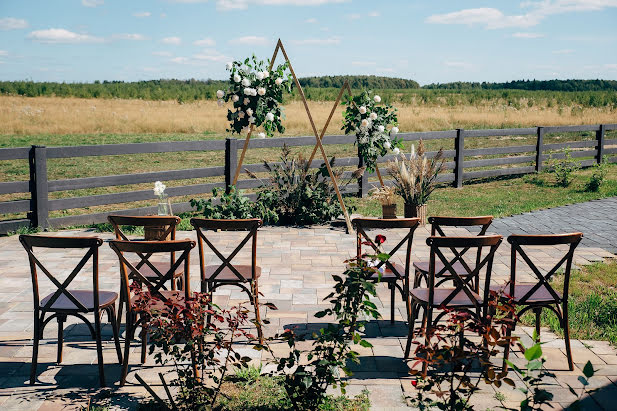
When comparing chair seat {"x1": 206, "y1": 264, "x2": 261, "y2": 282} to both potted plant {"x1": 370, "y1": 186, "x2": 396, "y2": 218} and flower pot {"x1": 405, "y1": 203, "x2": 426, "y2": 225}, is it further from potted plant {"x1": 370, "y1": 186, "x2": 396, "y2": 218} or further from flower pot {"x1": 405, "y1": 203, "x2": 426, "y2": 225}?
flower pot {"x1": 405, "y1": 203, "x2": 426, "y2": 225}

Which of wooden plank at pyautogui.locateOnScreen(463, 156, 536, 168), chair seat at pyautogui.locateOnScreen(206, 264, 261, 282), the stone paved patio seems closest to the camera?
the stone paved patio

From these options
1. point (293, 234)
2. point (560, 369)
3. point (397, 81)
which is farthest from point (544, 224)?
point (397, 81)

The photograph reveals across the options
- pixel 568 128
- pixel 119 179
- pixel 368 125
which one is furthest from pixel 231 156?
pixel 568 128

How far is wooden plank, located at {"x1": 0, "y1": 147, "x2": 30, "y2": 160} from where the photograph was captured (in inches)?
316

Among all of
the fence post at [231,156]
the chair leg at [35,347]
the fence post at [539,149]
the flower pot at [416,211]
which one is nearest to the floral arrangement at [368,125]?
the flower pot at [416,211]

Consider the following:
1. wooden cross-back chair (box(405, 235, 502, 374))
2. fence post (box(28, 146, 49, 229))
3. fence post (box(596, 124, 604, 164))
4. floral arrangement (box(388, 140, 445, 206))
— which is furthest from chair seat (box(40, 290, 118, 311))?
fence post (box(596, 124, 604, 164))

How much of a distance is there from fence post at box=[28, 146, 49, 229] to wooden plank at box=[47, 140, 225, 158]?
244 mm

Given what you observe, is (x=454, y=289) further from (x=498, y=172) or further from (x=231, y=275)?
(x=498, y=172)

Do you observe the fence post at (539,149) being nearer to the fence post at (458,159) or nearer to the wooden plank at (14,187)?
the fence post at (458,159)

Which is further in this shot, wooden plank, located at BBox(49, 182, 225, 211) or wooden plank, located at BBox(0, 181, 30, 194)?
wooden plank, located at BBox(49, 182, 225, 211)

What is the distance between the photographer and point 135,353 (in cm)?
438

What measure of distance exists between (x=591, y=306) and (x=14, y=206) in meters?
7.06

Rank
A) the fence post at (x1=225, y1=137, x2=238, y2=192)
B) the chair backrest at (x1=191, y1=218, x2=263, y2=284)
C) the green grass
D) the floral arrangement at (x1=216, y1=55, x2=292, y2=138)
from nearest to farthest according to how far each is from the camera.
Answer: the chair backrest at (x1=191, y1=218, x2=263, y2=284), the green grass, the floral arrangement at (x1=216, y1=55, x2=292, y2=138), the fence post at (x1=225, y1=137, x2=238, y2=192)

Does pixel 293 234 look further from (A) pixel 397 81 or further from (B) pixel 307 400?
(A) pixel 397 81
